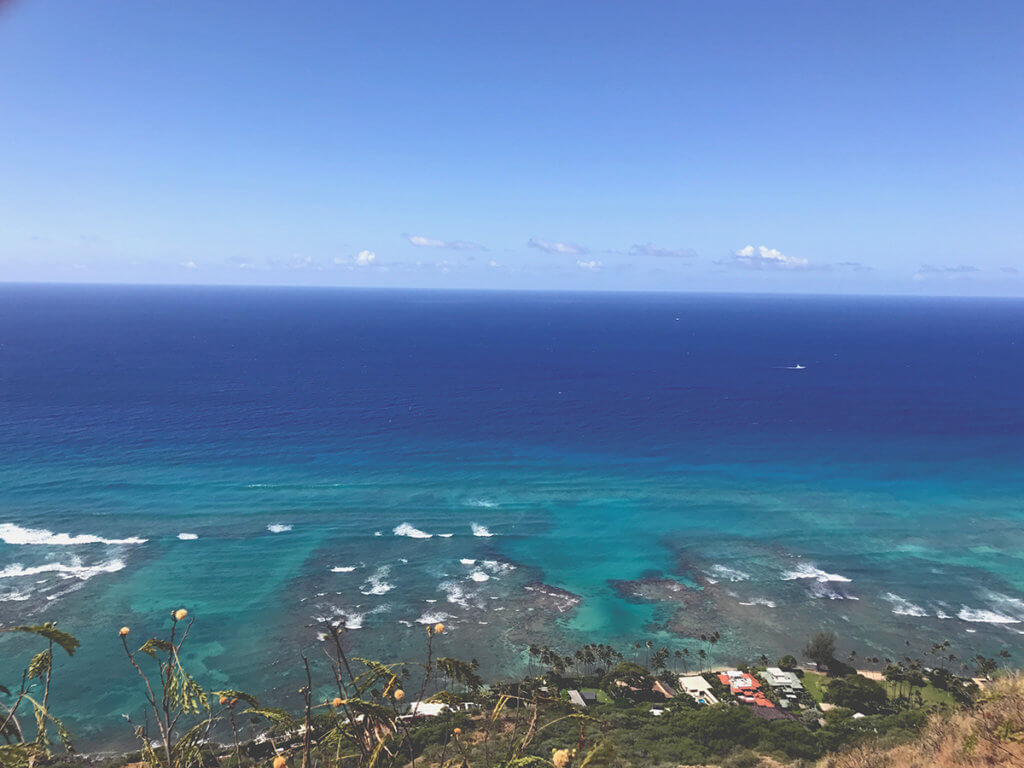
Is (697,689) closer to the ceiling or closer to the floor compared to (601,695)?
closer to the ceiling

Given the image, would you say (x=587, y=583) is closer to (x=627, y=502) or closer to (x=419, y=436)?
(x=627, y=502)

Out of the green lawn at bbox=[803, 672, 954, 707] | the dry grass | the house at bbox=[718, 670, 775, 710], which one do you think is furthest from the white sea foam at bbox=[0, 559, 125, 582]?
the green lawn at bbox=[803, 672, 954, 707]

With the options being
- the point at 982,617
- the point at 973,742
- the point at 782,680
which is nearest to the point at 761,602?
the point at 782,680

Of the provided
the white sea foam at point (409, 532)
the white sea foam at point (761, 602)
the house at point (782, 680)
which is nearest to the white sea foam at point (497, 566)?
the white sea foam at point (409, 532)

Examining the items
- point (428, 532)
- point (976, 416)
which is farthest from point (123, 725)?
point (976, 416)

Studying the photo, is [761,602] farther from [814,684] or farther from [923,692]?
[923,692]

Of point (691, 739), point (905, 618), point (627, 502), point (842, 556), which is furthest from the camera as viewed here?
point (627, 502)

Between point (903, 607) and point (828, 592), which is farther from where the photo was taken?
point (828, 592)

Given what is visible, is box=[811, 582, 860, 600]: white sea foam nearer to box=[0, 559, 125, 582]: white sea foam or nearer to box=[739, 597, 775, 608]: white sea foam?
box=[739, 597, 775, 608]: white sea foam
